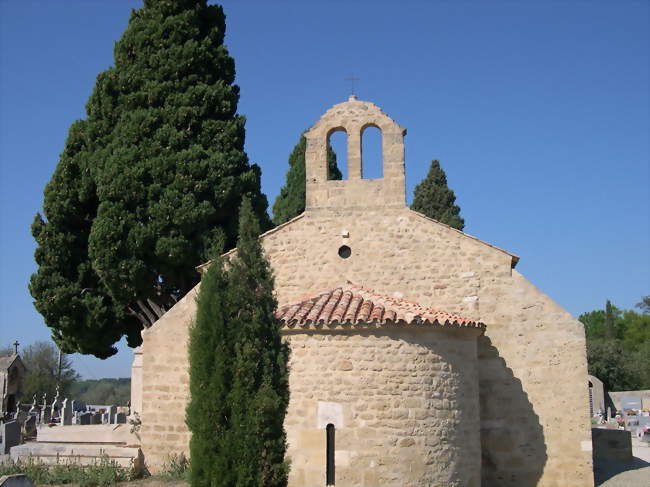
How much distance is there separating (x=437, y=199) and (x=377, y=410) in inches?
709

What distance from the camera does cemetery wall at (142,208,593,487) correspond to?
1248cm

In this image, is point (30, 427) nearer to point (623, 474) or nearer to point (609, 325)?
point (623, 474)

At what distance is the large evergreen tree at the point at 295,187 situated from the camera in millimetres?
23438

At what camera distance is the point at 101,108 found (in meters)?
16.8

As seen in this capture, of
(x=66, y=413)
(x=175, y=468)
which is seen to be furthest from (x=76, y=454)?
(x=66, y=413)

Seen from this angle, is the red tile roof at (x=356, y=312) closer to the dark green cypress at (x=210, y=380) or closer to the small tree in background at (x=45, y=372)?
the dark green cypress at (x=210, y=380)

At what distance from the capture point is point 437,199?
89.6 ft

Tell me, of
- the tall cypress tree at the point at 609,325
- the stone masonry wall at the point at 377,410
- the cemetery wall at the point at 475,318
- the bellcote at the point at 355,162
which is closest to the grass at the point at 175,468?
the cemetery wall at the point at 475,318

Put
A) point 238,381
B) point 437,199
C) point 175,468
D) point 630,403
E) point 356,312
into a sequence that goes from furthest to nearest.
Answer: point 630,403, point 437,199, point 175,468, point 356,312, point 238,381

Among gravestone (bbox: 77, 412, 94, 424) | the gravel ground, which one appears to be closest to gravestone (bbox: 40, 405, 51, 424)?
gravestone (bbox: 77, 412, 94, 424)

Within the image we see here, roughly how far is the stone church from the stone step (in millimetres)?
346

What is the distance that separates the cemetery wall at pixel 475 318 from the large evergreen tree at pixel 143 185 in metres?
2.41

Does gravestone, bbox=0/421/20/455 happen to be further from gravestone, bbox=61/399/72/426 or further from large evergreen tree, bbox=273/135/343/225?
large evergreen tree, bbox=273/135/343/225

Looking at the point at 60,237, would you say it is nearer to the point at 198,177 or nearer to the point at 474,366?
the point at 198,177
